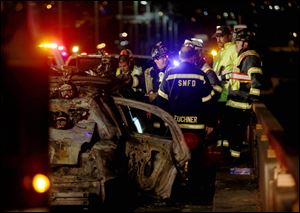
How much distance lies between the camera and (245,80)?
10969 mm

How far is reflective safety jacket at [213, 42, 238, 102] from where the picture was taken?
11773 mm

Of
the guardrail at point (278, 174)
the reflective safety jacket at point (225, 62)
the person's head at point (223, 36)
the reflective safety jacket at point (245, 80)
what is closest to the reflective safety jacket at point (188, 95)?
the reflective safety jacket at point (245, 80)

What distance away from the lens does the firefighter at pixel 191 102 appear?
31.1 feet

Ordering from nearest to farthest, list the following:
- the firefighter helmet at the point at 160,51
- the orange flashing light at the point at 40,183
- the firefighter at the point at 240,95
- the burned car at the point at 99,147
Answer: the orange flashing light at the point at 40,183
the burned car at the point at 99,147
the firefighter at the point at 240,95
the firefighter helmet at the point at 160,51

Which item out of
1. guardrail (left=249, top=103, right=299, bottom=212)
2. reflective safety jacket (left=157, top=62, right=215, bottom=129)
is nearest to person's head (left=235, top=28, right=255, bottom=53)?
reflective safety jacket (left=157, top=62, right=215, bottom=129)

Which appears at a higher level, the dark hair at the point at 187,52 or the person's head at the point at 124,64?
the dark hair at the point at 187,52

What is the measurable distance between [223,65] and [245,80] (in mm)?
1294

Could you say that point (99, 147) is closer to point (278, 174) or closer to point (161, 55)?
point (278, 174)

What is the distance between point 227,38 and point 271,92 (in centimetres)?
1724

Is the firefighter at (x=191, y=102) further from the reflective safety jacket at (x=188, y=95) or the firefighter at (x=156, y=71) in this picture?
the firefighter at (x=156, y=71)

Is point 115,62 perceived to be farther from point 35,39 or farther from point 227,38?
point 35,39

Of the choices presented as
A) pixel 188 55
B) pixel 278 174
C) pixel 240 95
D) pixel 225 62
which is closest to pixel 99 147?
pixel 188 55

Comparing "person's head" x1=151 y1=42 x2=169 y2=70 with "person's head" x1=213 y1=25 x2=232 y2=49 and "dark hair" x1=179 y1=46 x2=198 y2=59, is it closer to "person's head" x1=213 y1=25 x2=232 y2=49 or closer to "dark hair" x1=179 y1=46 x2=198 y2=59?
"person's head" x1=213 y1=25 x2=232 y2=49

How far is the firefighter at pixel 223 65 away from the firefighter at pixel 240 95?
0.27 m
